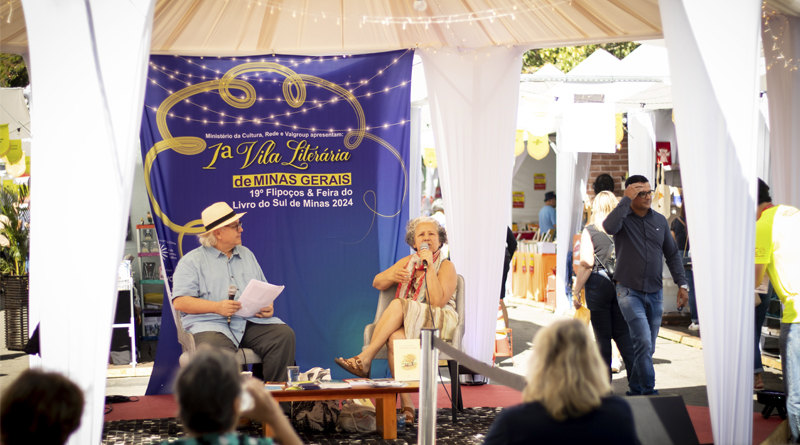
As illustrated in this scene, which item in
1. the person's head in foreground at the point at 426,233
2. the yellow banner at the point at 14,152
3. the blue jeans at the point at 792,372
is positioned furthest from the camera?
the yellow banner at the point at 14,152

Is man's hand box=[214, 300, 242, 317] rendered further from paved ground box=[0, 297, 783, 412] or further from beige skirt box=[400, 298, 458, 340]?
paved ground box=[0, 297, 783, 412]

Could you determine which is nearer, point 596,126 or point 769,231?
point 769,231

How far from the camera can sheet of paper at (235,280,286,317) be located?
14.4ft

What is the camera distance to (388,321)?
4.56 metres

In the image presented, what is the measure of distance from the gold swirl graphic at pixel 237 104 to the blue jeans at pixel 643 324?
2015 millimetres

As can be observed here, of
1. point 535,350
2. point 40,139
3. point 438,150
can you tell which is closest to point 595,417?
point 535,350

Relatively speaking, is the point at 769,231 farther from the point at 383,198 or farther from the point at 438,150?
the point at 383,198

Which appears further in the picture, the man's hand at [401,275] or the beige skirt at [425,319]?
the man's hand at [401,275]

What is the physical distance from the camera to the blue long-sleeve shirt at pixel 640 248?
4578mm

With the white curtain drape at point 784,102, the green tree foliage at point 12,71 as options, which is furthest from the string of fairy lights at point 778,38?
the green tree foliage at point 12,71

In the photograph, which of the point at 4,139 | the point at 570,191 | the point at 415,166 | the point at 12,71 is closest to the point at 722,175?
the point at 415,166

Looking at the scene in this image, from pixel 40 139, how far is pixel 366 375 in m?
2.55

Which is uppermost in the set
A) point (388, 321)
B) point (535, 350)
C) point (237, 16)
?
point (237, 16)

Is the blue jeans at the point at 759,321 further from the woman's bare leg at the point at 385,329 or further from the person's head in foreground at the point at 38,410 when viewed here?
the person's head in foreground at the point at 38,410
